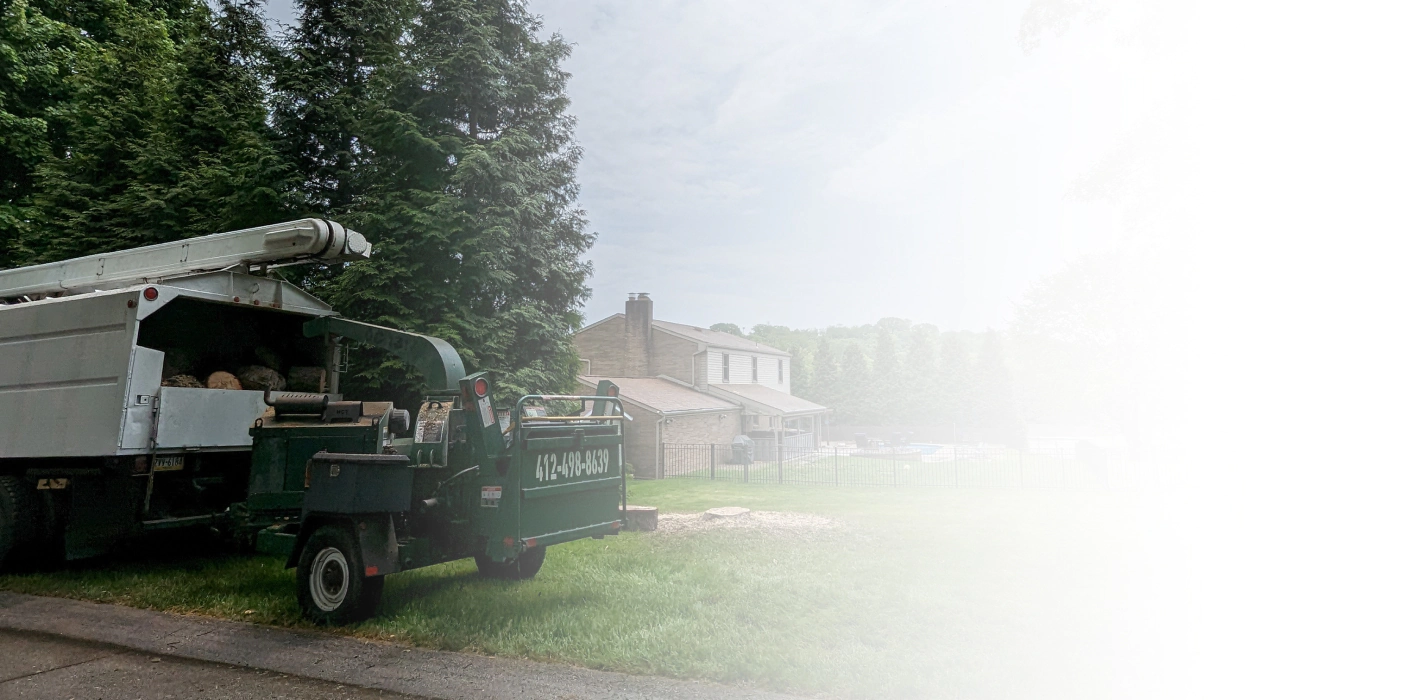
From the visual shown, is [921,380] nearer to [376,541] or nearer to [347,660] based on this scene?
[376,541]

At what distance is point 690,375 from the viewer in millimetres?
34781

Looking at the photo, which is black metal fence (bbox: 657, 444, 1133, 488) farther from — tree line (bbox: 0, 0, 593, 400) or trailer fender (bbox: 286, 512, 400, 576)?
trailer fender (bbox: 286, 512, 400, 576)

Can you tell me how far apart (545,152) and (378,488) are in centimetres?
1182

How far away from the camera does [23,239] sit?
19125 mm

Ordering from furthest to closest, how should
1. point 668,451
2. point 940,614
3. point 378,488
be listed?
point 668,451, point 940,614, point 378,488

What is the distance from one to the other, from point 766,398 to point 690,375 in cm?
487

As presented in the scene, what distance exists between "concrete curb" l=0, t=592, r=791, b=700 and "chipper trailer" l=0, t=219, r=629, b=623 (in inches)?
24.6

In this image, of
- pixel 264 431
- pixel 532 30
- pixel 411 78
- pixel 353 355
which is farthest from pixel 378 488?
pixel 532 30

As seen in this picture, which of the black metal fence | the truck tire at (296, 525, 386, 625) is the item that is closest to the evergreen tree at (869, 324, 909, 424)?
the black metal fence

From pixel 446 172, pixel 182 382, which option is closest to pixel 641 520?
pixel 182 382

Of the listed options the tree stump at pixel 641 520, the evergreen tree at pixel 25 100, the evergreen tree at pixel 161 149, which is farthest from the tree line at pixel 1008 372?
the evergreen tree at pixel 25 100

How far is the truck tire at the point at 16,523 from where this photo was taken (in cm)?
823

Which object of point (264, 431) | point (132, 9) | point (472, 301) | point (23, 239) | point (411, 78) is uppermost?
point (132, 9)

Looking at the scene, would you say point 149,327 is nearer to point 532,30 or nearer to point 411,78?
point 411,78
